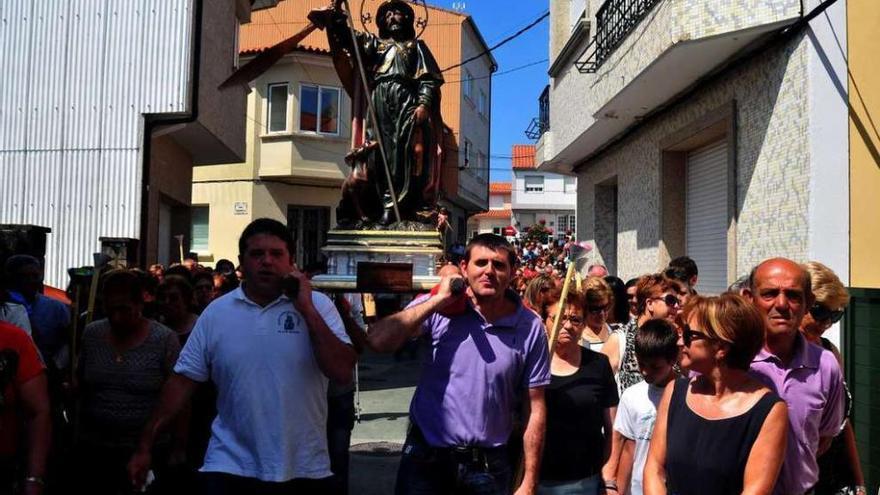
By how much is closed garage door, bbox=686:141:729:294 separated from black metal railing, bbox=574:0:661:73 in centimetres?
168

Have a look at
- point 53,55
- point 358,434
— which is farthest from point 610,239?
point 53,55

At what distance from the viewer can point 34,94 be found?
11.8m

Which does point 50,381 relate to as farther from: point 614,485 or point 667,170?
point 667,170

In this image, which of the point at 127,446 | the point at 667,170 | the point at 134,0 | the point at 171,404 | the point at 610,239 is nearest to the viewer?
the point at 171,404

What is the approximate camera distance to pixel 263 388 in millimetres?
2869

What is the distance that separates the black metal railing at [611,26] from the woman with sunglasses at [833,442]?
5.08 metres

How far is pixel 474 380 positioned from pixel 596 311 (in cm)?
165

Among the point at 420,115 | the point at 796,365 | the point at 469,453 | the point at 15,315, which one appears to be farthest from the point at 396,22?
the point at 796,365

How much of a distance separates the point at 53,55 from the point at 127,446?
9791mm

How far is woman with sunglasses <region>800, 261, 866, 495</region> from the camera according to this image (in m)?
3.19

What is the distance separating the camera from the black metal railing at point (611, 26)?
8.44 meters

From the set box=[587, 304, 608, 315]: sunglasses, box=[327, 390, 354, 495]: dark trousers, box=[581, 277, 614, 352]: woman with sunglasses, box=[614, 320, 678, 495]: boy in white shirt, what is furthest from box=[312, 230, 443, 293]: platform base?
box=[614, 320, 678, 495]: boy in white shirt

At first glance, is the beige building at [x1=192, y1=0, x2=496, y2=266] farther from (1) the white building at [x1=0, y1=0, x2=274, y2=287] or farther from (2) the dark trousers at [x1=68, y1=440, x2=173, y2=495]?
(2) the dark trousers at [x1=68, y1=440, x2=173, y2=495]

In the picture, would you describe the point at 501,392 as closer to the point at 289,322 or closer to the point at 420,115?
the point at 289,322
